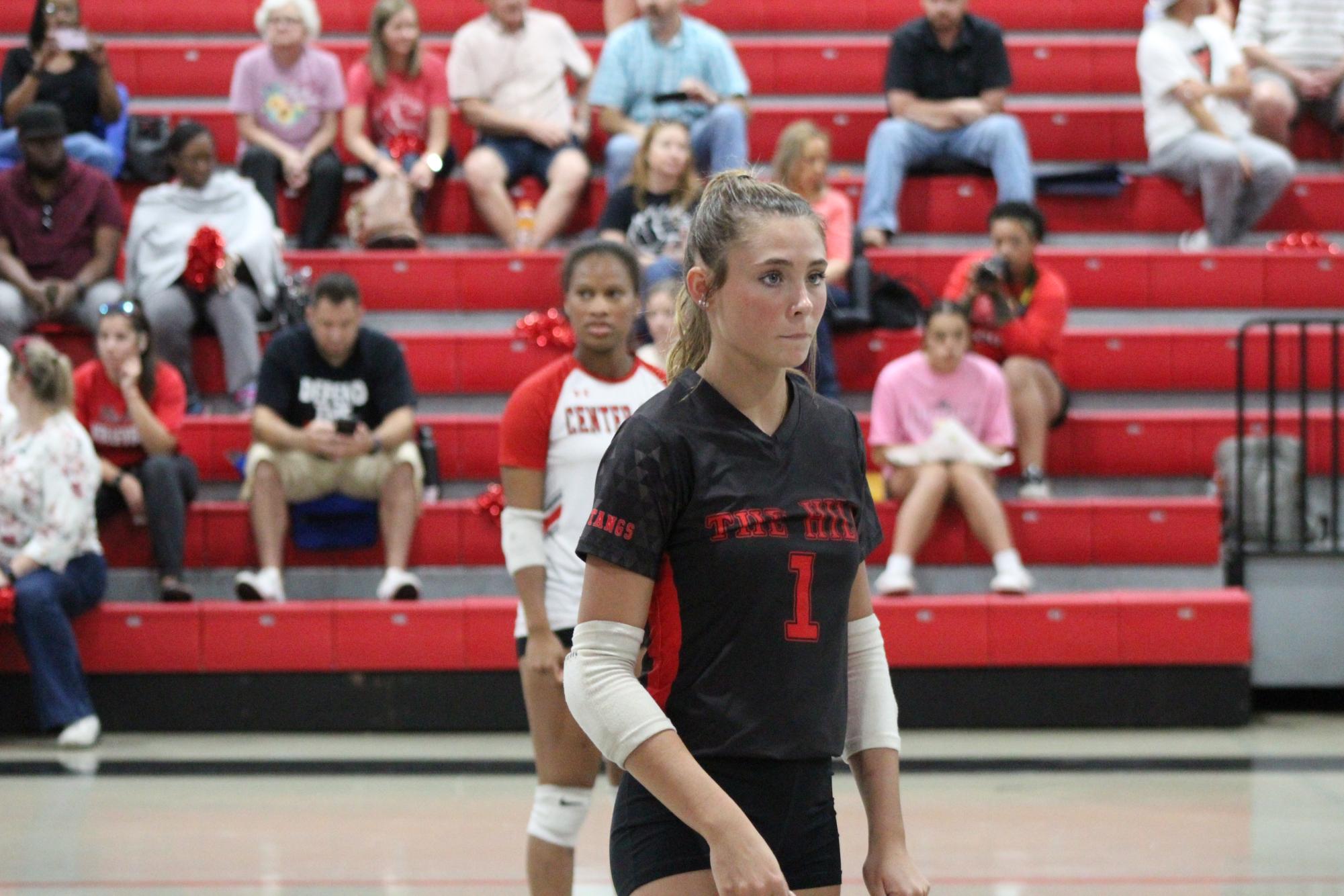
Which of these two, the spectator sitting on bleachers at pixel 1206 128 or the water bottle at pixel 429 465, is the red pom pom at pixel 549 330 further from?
the spectator sitting on bleachers at pixel 1206 128

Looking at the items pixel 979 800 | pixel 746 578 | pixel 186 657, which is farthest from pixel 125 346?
pixel 746 578

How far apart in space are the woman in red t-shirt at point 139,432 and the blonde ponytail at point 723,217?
15.0 ft

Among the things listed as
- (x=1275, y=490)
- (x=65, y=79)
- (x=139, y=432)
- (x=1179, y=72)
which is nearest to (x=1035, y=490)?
(x=1275, y=490)

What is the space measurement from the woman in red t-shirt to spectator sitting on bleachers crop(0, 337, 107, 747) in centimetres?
26

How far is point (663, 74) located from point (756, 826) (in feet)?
21.5

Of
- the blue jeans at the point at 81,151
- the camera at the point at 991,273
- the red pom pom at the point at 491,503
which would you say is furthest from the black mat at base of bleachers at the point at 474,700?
the blue jeans at the point at 81,151

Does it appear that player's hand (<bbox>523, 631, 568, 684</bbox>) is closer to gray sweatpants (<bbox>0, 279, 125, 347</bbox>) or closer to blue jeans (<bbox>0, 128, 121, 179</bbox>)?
gray sweatpants (<bbox>0, 279, 125, 347</bbox>)

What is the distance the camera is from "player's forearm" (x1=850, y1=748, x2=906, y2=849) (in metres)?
1.90

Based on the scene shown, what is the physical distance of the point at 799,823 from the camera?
1878 mm

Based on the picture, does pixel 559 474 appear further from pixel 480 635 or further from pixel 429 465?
pixel 429 465

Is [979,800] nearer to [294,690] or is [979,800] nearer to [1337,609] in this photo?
[1337,609]

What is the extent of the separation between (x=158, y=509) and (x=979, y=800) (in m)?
3.17

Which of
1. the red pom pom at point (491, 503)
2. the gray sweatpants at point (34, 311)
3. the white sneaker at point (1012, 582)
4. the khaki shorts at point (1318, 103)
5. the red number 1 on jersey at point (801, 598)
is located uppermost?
the khaki shorts at point (1318, 103)

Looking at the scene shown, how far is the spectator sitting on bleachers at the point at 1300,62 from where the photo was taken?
28.0ft
